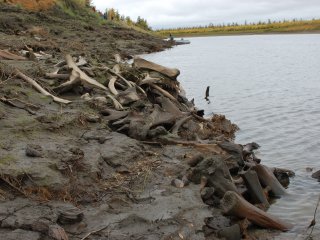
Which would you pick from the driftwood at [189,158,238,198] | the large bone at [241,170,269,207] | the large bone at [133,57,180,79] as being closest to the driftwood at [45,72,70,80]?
the large bone at [133,57,180,79]

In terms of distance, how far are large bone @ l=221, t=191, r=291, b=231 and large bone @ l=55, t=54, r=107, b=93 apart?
444cm

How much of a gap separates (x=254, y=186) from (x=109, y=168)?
1796 mm

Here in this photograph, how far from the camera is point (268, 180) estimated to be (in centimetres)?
661

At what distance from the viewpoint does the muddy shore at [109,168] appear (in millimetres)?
4539

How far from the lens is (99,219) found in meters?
4.62

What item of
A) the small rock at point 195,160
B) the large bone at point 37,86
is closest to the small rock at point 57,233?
the small rock at point 195,160

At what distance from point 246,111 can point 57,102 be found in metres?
7.36

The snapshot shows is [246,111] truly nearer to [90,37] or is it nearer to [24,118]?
[24,118]

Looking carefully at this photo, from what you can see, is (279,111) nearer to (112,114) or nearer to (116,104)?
(116,104)

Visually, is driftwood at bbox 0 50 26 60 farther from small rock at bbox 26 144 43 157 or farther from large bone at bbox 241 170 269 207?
large bone at bbox 241 170 269 207

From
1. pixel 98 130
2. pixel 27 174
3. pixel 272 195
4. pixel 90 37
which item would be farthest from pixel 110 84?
pixel 90 37

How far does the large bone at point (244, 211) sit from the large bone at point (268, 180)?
3.85ft

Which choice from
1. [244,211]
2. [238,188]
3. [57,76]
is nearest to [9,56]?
[57,76]

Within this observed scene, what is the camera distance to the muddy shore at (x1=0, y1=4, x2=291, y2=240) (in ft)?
14.9
